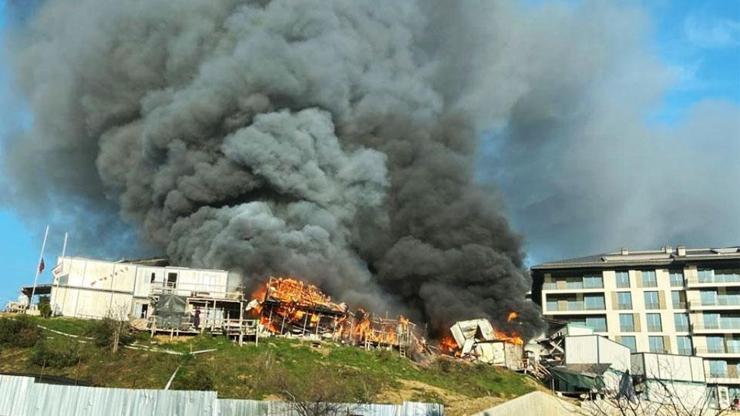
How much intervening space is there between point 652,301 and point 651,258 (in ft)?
21.1

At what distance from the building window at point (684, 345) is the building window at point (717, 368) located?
2.33m

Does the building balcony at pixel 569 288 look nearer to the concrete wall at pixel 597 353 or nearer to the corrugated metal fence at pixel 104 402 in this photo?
the concrete wall at pixel 597 353

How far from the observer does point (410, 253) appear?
226ft

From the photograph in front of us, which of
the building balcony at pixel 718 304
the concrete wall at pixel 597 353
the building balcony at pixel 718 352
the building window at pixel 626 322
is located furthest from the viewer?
the building window at pixel 626 322

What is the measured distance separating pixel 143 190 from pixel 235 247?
17.6 meters

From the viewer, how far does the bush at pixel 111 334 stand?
129 feet

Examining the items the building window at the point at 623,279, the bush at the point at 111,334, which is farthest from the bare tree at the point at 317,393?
the building window at the point at 623,279

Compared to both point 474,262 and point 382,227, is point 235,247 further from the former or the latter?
point 474,262

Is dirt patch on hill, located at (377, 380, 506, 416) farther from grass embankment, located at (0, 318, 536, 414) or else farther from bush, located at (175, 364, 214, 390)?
bush, located at (175, 364, 214, 390)

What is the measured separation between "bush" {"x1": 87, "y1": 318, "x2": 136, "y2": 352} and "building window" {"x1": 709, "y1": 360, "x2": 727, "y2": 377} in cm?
5974

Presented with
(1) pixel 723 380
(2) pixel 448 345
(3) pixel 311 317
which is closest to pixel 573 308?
(1) pixel 723 380

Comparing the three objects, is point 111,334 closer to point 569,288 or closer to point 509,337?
point 509,337

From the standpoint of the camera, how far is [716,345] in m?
72.2

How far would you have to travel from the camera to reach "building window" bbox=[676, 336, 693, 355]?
7256 centimetres
